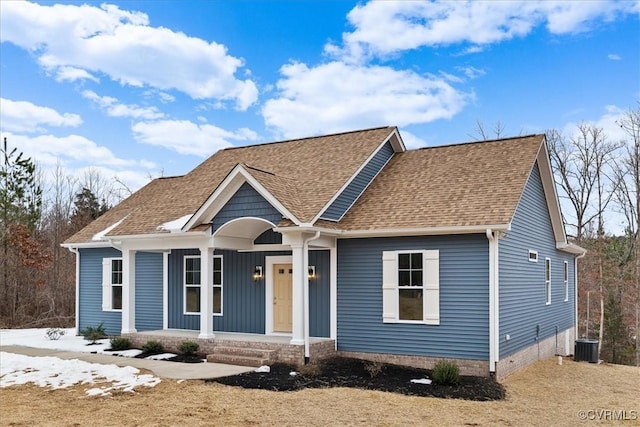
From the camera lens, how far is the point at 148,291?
54.3 feet

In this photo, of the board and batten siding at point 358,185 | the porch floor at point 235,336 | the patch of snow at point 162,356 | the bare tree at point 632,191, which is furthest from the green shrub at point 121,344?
the bare tree at point 632,191

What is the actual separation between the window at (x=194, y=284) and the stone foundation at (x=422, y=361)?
13.1 ft

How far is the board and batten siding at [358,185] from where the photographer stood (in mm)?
13140

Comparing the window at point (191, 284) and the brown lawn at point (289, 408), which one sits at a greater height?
the window at point (191, 284)

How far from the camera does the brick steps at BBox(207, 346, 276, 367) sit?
12250 mm

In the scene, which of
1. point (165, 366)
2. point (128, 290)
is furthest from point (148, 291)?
point (165, 366)

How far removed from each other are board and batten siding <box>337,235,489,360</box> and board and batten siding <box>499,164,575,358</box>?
1.90 feet

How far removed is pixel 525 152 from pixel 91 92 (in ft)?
66.9

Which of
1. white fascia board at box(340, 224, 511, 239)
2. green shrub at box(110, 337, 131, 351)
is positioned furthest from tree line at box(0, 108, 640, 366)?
white fascia board at box(340, 224, 511, 239)

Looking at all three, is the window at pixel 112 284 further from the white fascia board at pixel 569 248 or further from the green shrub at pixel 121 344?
the white fascia board at pixel 569 248

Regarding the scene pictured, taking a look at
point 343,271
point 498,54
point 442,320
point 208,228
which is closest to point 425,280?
point 442,320

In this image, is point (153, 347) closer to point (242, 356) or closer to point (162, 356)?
point (162, 356)

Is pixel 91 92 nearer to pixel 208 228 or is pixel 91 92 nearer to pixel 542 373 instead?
pixel 208 228

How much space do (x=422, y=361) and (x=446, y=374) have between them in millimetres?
1455
